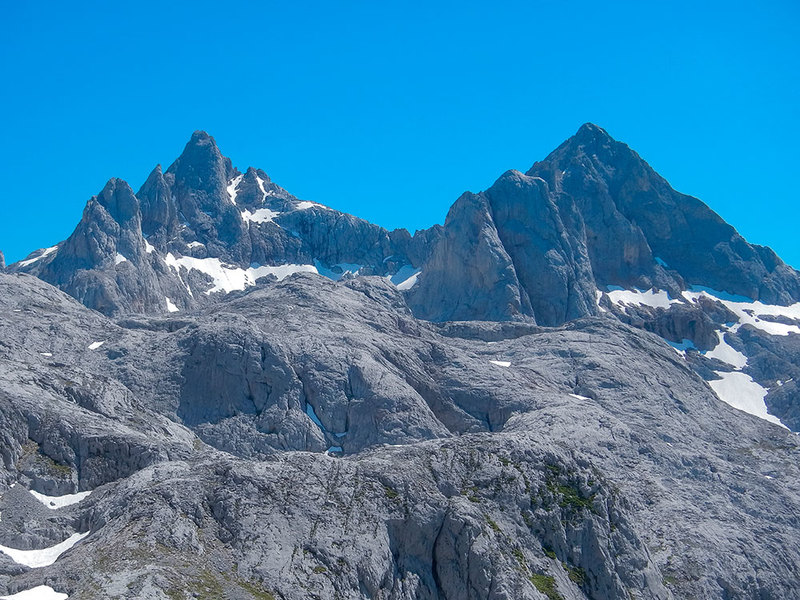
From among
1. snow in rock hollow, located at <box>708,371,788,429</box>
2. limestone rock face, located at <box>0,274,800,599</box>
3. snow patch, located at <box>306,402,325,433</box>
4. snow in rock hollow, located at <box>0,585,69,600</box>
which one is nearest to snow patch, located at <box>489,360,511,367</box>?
limestone rock face, located at <box>0,274,800,599</box>

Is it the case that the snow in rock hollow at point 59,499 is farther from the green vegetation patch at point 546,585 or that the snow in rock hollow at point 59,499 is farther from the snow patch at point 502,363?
the snow patch at point 502,363

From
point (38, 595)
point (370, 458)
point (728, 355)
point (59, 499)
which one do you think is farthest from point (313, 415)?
point (728, 355)

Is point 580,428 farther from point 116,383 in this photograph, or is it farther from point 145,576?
point 145,576

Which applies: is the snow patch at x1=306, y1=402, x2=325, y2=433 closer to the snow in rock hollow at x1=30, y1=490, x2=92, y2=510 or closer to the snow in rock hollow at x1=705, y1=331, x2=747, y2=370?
the snow in rock hollow at x1=30, y1=490, x2=92, y2=510

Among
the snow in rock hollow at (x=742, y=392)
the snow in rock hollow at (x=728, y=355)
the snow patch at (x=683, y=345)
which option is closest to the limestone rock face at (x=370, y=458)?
the snow in rock hollow at (x=742, y=392)

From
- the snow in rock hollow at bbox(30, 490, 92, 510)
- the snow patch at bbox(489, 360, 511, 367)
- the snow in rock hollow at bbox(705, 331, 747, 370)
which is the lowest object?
the snow in rock hollow at bbox(30, 490, 92, 510)

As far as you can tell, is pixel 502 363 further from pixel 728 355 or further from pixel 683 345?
pixel 728 355

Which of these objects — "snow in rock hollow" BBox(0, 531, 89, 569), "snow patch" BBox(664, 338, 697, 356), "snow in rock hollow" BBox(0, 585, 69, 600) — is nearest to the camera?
"snow in rock hollow" BBox(0, 585, 69, 600)
